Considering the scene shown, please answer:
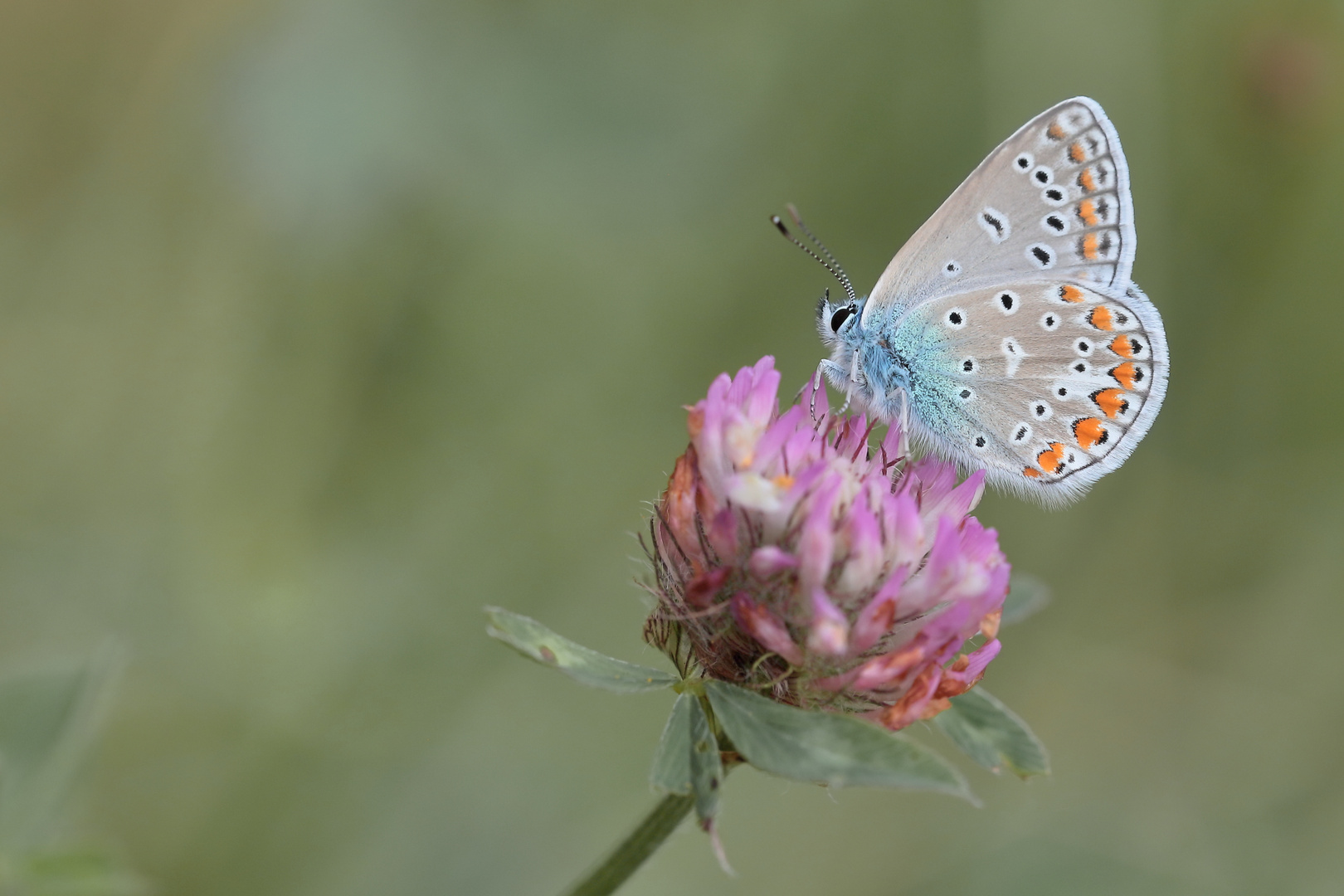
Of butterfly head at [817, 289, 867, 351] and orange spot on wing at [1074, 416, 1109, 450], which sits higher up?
butterfly head at [817, 289, 867, 351]

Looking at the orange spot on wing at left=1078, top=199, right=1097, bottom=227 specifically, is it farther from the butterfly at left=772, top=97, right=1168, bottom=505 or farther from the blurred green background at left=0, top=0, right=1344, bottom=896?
the blurred green background at left=0, top=0, right=1344, bottom=896

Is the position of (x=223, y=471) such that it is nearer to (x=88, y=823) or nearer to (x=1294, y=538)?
(x=88, y=823)

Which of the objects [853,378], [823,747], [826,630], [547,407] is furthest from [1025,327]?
[547,407]

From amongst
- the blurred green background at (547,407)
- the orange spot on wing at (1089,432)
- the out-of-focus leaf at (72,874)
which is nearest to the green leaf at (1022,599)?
the orange spot on wing at (1089,432)

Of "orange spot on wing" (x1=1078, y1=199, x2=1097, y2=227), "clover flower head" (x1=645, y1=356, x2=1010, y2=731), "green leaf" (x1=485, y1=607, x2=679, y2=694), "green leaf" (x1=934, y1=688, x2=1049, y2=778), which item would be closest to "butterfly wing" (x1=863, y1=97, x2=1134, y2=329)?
"orange spot on wing" (x1=1078, y1=199, x2=1097, y2=227)

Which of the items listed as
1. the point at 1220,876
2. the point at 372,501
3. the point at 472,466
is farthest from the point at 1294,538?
the point at 372,501

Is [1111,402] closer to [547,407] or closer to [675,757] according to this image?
[675,757]
